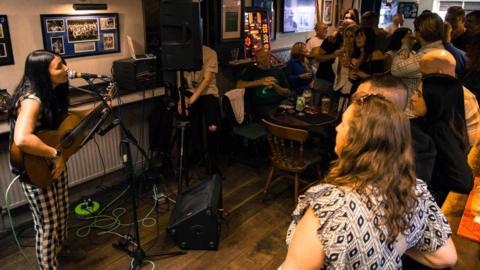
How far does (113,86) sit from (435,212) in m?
2.10

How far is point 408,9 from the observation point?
864cm

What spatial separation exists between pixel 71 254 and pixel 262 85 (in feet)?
8.08

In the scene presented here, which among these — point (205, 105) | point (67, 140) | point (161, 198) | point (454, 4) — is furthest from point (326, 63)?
point (454, 4)

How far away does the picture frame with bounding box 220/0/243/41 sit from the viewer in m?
4.45

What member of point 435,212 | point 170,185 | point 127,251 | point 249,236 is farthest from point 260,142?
point 435,212

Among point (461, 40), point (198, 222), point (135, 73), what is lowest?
point (198, 222)

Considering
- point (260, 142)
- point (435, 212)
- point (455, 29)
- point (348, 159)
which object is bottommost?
point (260, 142)

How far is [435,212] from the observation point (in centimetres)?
127

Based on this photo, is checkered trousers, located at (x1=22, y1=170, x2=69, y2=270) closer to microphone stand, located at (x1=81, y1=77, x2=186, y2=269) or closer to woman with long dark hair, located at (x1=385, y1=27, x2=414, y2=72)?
microphone stand, located at (x1=81, y1=77, x2=186, y2=269)

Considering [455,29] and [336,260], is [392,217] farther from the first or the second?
[455,29]

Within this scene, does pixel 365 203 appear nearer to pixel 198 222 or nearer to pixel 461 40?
pixel 198 222

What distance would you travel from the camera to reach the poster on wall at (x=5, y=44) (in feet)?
9.12

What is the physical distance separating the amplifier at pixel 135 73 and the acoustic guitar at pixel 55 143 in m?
0.87

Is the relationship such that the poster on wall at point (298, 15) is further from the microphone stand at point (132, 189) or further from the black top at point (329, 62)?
the microphone stand at point (132, 189)
